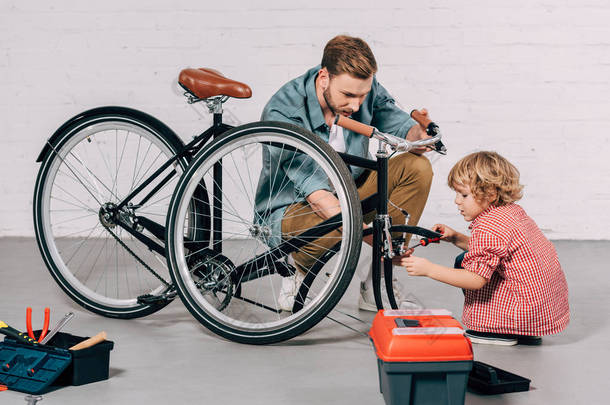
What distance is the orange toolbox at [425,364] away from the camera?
154 cm

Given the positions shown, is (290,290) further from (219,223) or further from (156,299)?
(156,299)

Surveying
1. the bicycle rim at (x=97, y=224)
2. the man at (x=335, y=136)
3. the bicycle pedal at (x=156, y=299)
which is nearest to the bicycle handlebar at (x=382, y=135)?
the man at (x=335, y=136)

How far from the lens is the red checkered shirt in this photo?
6.63ft

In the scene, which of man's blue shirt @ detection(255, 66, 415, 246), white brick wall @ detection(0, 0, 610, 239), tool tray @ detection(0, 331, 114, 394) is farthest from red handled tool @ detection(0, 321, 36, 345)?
white brick wall @ detection(0, 0, 610, 239)

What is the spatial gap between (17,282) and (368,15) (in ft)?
7.63

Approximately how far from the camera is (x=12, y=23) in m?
4.04

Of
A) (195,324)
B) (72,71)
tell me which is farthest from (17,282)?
(72,71)

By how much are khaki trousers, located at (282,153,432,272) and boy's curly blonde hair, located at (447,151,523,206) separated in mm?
319

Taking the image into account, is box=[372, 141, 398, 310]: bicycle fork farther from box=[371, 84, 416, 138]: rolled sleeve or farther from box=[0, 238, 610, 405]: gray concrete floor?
box=[371, 84, 416, 138]: rolled sleeve

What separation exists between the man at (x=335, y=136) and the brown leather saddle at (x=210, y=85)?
0.18 metres

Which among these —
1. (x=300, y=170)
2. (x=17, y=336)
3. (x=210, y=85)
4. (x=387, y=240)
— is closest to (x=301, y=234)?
(x=300, y=170)

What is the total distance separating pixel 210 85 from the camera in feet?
7.35

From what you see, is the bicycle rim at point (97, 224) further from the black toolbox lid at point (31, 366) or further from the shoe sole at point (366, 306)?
the shoe sole at point (366, 306)

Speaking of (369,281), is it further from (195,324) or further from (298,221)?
(195,324)
